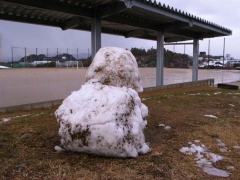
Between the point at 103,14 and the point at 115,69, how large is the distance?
17.9ft

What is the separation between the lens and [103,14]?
28.2 ft

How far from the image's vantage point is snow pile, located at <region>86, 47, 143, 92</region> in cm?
377

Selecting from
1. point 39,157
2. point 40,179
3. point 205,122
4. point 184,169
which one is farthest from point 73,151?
point 205,122

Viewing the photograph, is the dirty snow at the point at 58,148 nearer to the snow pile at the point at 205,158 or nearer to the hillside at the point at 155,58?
the snow pile at the point at 205,158

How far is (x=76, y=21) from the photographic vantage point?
9578 mm

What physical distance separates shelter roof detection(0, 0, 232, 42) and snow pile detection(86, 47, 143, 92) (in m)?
4.12

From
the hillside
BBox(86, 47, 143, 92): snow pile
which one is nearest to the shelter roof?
BBox(86, 47, 143, 92): snow pile

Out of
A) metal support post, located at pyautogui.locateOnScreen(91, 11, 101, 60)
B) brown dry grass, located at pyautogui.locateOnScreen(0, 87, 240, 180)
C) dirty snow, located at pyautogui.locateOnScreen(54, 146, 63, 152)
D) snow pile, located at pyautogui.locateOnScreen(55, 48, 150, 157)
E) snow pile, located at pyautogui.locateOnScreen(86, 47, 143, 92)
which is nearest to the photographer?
brown dry grass, located at pyautogui.locateOnScreen(0, 87, 240, 180)

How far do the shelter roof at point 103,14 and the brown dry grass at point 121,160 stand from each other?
4314mm

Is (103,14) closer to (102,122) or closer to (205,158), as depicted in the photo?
(102,122)

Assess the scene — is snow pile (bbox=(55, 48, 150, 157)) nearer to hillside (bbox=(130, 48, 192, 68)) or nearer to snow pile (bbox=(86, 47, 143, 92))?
snow pile (bbox=(86, 47, 143, 92))

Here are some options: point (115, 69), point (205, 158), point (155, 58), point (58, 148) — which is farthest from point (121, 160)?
point (155, 58)

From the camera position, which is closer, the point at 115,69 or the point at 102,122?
the point at 102,122

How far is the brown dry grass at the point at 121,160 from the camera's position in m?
2.67
